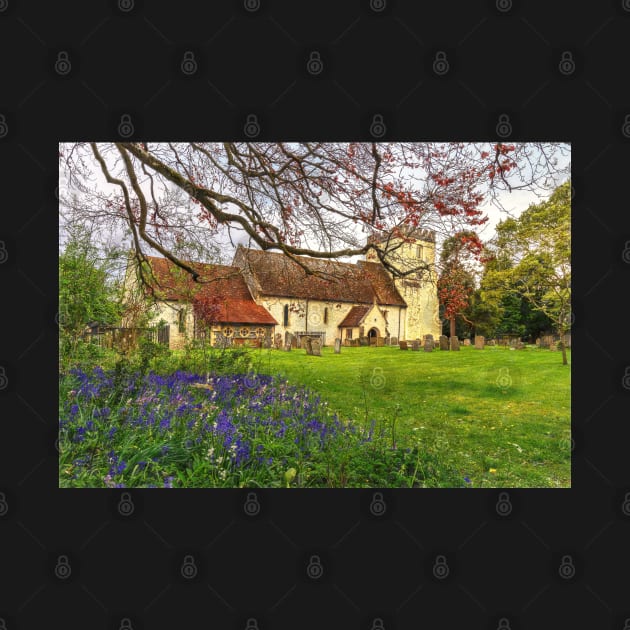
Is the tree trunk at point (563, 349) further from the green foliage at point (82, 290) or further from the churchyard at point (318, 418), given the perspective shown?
the green foliage at point (82, 290)

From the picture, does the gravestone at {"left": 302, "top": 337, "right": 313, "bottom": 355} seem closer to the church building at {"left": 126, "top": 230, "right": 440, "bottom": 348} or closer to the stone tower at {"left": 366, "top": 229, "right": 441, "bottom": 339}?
the church building at {"left": 126, "top": 230, "right": 440, "bottom": 348}

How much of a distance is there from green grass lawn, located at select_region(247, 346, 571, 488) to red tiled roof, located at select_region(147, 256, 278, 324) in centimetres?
48

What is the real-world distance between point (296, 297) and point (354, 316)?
47 cm

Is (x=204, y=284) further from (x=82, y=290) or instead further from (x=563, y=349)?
(x=563, y=349)

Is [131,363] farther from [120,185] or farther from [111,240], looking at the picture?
[120,185]

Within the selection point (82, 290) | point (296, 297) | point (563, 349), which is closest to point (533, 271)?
point (563, 349)

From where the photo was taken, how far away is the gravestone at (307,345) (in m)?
2.74

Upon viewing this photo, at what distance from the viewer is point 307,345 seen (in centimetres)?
275

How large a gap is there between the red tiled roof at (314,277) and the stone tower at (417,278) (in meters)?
0.09
